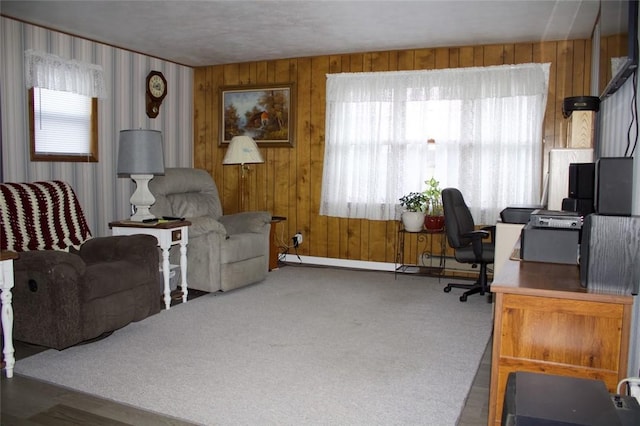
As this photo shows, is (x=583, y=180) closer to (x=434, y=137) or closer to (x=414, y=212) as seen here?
(x=414, y=212)

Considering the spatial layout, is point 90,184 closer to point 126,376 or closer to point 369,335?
point 126,376

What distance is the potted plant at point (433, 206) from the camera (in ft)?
16.7

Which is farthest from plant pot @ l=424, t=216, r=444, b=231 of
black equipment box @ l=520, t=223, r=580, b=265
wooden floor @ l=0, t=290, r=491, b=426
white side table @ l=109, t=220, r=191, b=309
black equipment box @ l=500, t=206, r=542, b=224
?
black equipment box @ l=520, t=223, r=580, b=265

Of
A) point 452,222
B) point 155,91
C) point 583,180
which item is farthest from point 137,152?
point 583,180

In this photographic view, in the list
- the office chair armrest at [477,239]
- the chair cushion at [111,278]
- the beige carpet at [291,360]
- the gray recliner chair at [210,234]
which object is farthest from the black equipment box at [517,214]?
the chair cushion at [111,278]

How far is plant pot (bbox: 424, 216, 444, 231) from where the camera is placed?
16.7 ft

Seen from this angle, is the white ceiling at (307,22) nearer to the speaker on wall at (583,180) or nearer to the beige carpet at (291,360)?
the speaker on wall at (583,180)

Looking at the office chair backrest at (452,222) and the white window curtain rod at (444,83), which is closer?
the office chair backrest at (452,222)

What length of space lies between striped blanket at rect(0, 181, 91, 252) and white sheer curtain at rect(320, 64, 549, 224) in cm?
280

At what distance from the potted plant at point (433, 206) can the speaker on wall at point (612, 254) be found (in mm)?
3250

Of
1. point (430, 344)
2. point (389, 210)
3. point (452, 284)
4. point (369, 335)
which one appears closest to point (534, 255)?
point (430, 344)

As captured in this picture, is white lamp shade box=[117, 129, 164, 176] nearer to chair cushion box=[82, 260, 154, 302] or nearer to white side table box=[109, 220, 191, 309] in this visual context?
white side table box=[109, 220, 191, 309]

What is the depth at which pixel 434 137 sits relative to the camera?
5.41 metres

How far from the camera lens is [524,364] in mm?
1831
